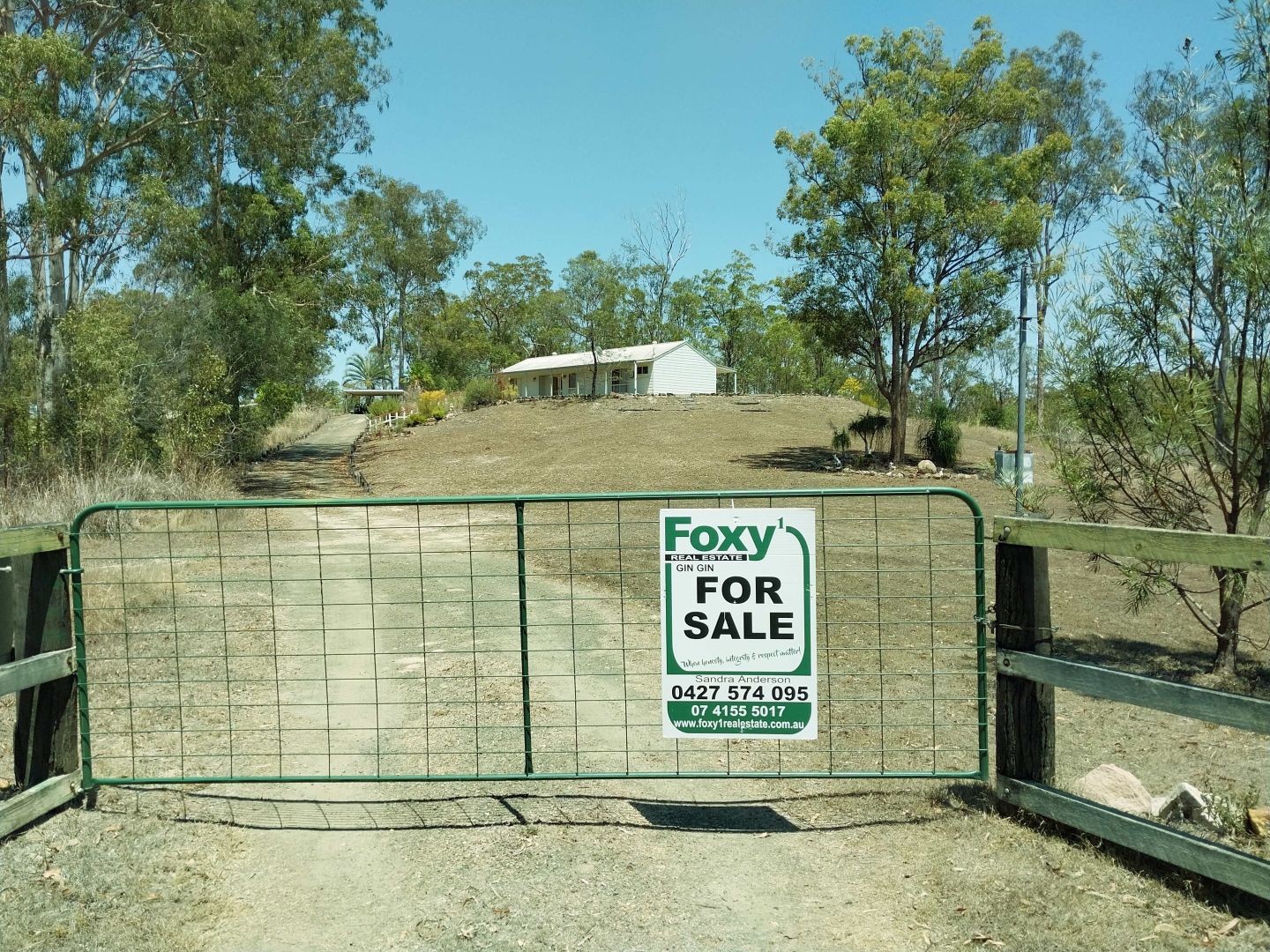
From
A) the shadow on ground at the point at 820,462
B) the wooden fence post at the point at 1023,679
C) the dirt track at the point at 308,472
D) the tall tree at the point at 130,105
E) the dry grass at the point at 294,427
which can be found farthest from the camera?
the dry grass at the point at 294,427

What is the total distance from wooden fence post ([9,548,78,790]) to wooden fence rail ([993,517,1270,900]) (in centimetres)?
470

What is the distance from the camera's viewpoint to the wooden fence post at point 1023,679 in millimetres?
4750

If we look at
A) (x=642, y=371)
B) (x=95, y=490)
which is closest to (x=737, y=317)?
(x=642, y=371)

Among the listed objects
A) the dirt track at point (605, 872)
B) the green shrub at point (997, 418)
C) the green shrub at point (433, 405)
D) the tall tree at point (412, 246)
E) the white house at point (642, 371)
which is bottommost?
the dirt track at point (605, 872)

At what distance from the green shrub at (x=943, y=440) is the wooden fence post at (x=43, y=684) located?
87.6 ft

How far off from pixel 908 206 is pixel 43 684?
25.6 m

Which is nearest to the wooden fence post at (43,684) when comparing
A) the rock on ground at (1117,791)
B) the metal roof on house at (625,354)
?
the rock on ground at (1117,791)

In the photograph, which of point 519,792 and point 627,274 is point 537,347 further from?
point 519,792

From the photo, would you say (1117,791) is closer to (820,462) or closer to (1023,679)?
(1023,679)

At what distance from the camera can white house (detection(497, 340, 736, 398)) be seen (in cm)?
5881

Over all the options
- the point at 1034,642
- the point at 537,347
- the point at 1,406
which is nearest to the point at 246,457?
the point at 1,406

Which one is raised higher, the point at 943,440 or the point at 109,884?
the point at 943,440

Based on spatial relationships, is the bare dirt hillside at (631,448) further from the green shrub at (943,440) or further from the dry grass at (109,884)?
the dry grass at (109,884)

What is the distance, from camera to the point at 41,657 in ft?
16.4
